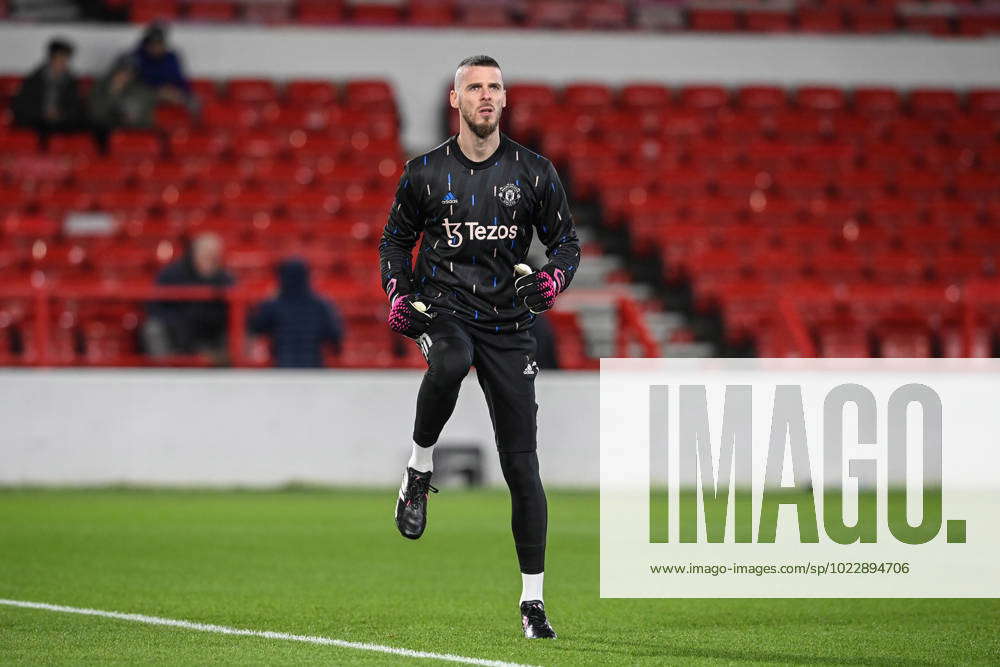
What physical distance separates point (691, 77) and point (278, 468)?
10.8m

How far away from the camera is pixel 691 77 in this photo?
23.6m

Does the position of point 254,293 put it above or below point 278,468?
above

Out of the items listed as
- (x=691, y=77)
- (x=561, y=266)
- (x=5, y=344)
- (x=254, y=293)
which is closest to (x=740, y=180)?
(x=691, y=77)

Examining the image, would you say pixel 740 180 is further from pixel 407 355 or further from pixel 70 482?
pixel 70 482

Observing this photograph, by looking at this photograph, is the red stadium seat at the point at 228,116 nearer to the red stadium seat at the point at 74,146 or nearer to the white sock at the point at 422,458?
the red stadium seat at the point at 74,146

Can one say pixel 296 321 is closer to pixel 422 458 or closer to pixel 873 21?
pixel 422 458

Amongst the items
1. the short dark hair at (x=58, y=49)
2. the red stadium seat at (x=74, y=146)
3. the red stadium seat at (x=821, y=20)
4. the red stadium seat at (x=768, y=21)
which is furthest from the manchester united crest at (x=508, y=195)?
the red stadium seat at (x=821, y=20)

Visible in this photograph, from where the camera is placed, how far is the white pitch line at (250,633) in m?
6.13

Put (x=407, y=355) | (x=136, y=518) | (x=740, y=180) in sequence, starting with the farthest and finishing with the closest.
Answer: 1. (x=740, y=180)
2. (x=407, y=355)
3. (x=136, y=518)

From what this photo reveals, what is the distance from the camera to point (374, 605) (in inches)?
310

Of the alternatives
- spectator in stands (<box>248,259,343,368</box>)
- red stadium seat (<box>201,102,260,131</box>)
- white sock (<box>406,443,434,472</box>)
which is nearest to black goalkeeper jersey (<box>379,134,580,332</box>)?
white sock (<box>406,443,434,472</box>)

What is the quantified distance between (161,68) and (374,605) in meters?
14.3

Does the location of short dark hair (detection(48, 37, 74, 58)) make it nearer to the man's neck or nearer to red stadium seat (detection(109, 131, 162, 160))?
red stadium seat (detection(109, 131, 162, 160))

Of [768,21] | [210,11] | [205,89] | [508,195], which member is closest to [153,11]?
[210,11]
